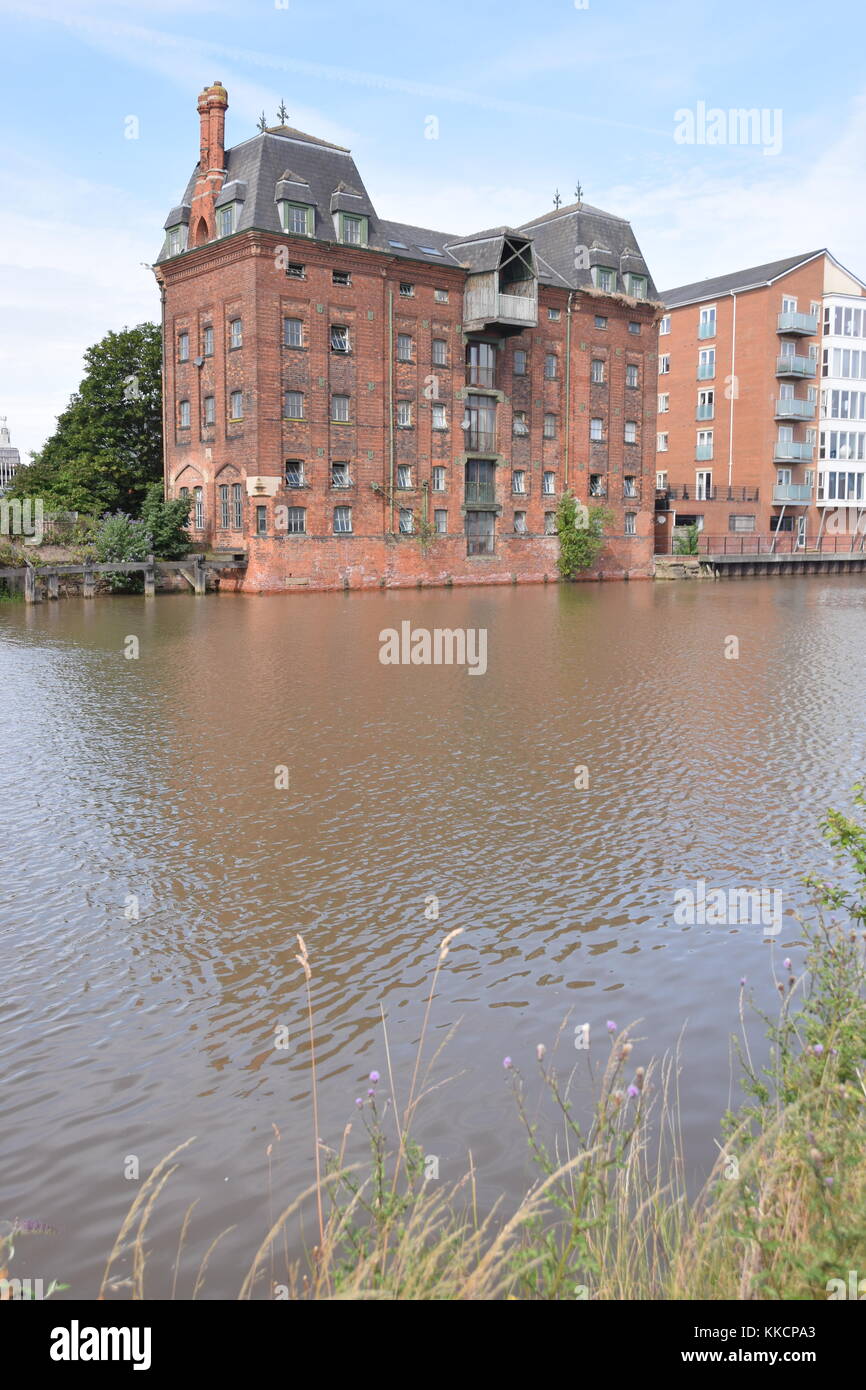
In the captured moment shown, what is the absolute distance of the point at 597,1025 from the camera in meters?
6.23

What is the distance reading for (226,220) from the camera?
131 feet

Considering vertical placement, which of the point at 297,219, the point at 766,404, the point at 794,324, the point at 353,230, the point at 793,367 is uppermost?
the point at 794,324

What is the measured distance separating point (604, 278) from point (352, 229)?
1471 centimetres

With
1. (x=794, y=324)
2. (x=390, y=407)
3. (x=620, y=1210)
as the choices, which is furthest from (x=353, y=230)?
(x=620, y=1210)

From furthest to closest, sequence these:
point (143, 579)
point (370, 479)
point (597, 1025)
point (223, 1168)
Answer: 1. point (370, 479)
2. point (143, 579)
3. point (597, 1025)
4. point (223, 1168)

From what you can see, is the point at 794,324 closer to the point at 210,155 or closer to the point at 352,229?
the point at 352,229

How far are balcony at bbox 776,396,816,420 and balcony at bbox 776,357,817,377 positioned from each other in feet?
4.83

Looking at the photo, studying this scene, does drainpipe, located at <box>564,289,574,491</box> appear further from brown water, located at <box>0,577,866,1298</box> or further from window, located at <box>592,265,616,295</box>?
brown water, located at <box>0,577,866,1298</box>

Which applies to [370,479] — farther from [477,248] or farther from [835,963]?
[835,963]

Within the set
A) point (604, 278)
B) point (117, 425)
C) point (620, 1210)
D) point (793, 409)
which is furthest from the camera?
point (793, 409)

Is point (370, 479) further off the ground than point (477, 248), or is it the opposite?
point (477, 248)

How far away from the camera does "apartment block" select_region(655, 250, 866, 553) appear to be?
60.6 metres

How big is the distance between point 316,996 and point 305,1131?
1475 mm
